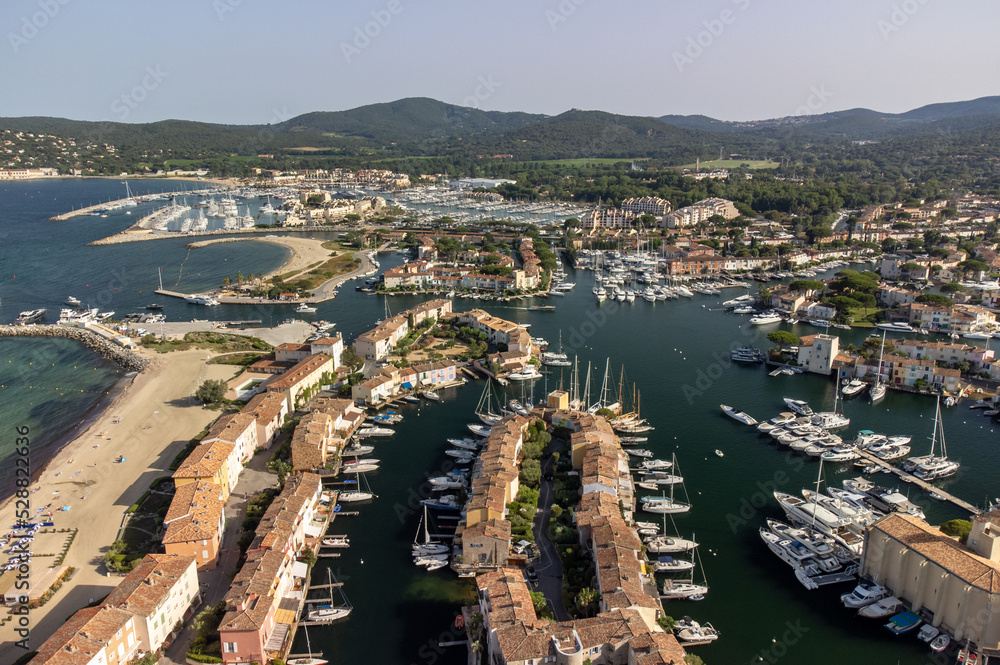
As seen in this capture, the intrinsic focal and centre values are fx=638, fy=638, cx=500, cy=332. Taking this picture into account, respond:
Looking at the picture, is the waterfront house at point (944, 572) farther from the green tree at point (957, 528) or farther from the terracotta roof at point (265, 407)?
the terracotta roof at point (265, 407)

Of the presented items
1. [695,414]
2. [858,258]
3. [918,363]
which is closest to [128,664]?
[695,414]

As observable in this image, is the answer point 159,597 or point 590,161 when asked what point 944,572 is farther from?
point 590,161

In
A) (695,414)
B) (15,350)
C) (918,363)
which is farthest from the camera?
(15,350)

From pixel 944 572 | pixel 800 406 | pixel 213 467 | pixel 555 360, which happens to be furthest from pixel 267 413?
pixel 800 406

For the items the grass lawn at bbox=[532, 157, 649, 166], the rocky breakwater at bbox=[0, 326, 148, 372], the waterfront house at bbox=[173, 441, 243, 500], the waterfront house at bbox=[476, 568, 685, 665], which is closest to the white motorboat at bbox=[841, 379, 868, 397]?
the waterfront house at bbox=[476, 568, 685, 665]

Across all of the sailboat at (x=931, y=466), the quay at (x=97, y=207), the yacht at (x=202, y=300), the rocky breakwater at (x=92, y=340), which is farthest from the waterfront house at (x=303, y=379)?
the quay at (x=97, y=207)

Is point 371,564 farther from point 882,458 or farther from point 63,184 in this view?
point 63,184
